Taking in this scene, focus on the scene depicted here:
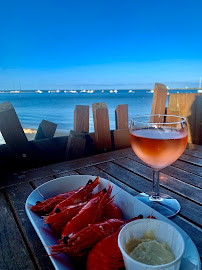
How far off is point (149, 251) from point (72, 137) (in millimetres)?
1744

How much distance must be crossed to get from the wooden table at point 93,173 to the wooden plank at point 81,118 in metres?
0.63

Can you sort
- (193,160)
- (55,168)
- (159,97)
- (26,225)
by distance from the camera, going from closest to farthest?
(26,225)
(55,168)
(193,160)
(159,97)

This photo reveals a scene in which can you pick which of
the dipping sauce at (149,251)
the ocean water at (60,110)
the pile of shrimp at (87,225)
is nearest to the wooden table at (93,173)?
the pile of shrimp at (87,225)

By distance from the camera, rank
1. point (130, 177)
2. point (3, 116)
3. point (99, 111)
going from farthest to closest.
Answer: point (99, 111), point (3, 116), point (130, 177)

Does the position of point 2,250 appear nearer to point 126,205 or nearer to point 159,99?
point 126,205

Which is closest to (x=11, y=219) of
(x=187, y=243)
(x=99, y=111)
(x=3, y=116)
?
(x=187, y=243)

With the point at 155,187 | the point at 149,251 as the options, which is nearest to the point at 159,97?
the point at 155,187

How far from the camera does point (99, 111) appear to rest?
2.41m

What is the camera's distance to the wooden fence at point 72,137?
2018 mm

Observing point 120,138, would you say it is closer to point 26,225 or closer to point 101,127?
point 101,127

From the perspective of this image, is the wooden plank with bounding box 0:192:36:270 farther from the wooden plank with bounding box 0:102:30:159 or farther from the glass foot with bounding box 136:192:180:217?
the wooden plank with bounding box 0:102:30:159

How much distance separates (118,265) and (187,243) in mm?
242

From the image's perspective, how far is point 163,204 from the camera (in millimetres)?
1166

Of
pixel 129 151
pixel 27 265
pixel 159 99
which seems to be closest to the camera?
pixel 27 265
